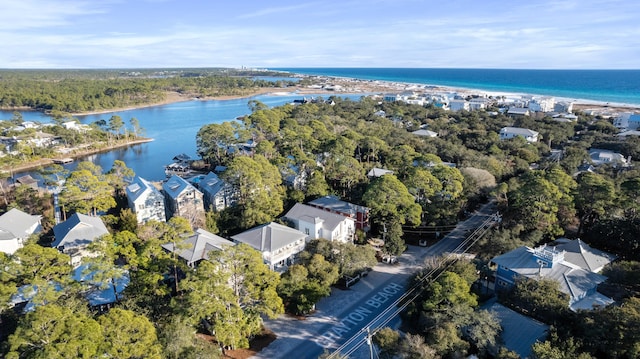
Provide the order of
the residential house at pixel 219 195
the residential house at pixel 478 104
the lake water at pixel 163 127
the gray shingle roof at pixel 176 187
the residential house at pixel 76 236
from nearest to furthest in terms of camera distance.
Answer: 1. the residential house at pixel 76 236
2. the gray shingle roof at pixel 176 187
3. the residential house at pixel 219 195
4. the lake water at pixel 163 127
5. the residential house at pixel 478 104

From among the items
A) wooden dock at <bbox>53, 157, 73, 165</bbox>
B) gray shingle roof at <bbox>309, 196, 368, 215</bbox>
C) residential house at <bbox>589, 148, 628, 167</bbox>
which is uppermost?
residential house at <bbox>589, 148, 628, 167</bbox>

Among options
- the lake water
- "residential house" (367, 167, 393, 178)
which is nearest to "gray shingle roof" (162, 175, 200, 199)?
"residential house" (367, 167, 393, 178)

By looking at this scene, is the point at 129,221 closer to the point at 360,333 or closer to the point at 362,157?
the point at 360,333

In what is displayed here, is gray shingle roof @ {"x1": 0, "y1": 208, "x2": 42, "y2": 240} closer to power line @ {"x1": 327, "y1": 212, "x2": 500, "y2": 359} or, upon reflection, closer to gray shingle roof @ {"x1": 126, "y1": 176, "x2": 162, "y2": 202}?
gray shingle roof @ {"x1": 126, "y1": 176, "x2": 162, "y2": 202}

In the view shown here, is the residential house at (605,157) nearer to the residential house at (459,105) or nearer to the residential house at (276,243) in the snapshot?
the residential house at (276,243)

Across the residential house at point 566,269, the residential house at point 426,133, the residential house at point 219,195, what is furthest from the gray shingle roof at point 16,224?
the residential house at point 426,133
